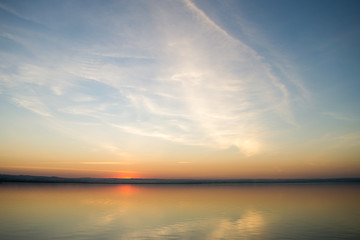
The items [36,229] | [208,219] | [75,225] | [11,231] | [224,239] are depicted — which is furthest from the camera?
[208,219]

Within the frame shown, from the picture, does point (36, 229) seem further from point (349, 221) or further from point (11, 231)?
point (349, 221)

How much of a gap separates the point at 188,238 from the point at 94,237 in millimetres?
6579

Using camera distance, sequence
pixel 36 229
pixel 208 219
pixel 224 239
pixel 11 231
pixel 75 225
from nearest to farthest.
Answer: pixel 224 239
pixel 11 231
pixel 36 229
pixel 75 225
pixel 208 219

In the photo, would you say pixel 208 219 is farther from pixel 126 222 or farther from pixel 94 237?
pixel 94 237

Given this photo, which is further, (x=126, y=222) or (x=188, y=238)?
(x=126, y=222)

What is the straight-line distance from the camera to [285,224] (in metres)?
23.1

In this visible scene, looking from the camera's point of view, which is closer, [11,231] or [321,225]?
[11,231]

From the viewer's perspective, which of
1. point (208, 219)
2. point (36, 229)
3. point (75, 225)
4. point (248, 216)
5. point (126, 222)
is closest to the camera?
point (36, 229)

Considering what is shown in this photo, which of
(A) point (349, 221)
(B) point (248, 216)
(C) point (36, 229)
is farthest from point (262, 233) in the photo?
(C) point (36, 229)

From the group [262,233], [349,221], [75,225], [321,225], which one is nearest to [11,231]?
[75,225]

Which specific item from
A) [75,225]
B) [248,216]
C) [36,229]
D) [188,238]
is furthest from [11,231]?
[248,216]

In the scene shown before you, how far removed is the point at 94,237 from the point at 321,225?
19228 mm

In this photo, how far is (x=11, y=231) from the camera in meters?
18.9

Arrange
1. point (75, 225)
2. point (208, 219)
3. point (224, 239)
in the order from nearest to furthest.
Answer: point (224, 239) → point (75, 225) → point (208, 219)
